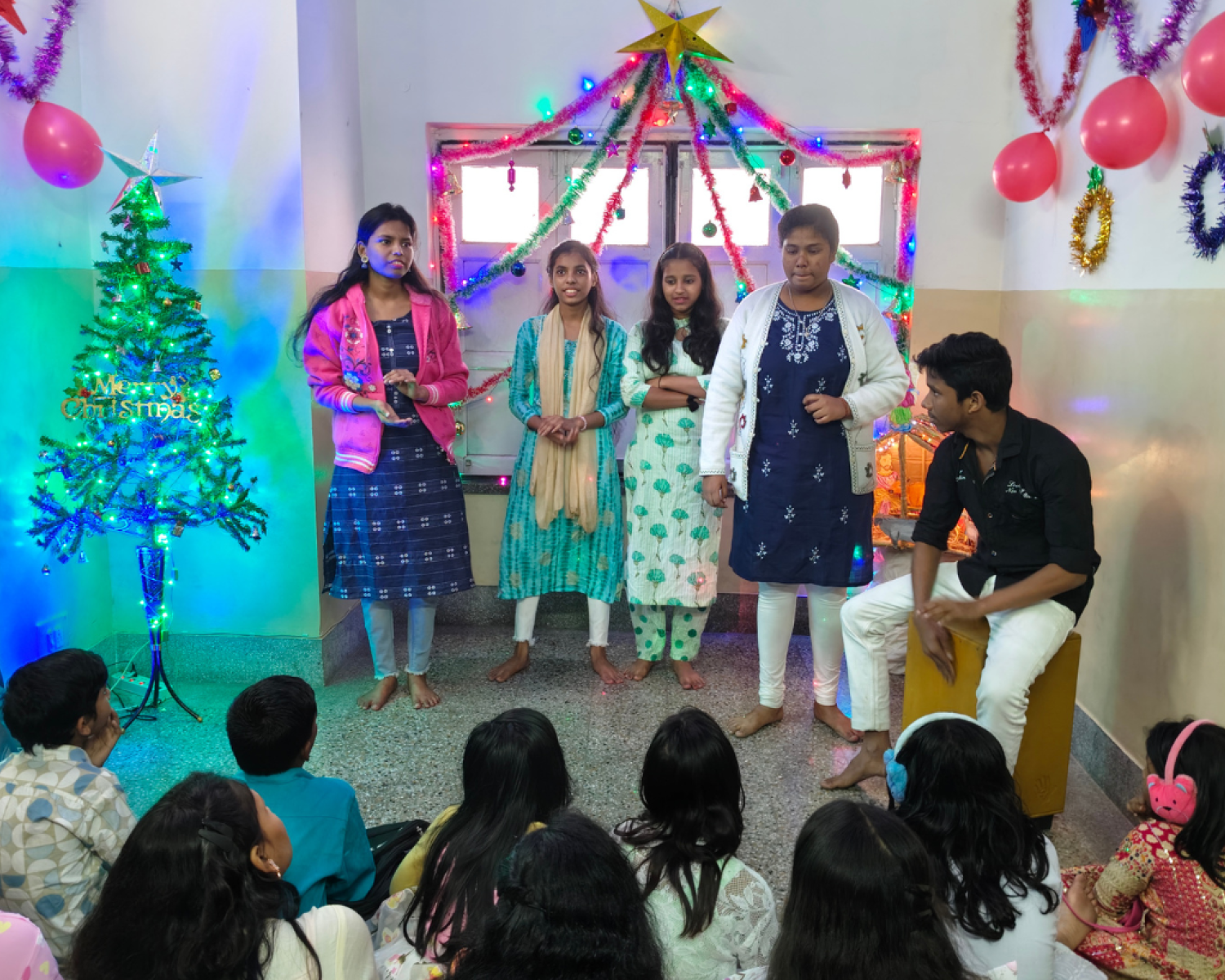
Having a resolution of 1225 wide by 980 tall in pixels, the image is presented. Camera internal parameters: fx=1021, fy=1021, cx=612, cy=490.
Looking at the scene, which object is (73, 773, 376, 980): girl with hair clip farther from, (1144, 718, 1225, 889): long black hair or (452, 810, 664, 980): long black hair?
(1144, 718, 1225, 889): long black hair

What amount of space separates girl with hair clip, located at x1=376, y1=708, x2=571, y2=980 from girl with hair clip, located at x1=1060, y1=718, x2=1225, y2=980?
1041 mm

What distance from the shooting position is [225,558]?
12.3 feet

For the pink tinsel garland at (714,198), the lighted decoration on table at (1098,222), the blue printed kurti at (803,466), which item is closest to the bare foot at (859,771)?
the blue printed kurti at (803,466)

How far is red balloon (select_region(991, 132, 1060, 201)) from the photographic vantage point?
11.1ft

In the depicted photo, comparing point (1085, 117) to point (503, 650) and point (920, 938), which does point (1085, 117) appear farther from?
point (503, 650)

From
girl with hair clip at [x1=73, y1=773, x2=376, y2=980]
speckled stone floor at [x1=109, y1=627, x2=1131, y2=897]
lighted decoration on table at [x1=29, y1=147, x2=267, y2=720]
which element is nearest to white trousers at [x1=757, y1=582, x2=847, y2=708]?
speckled stone floor at [x1=109, y1=627, x2=1131, y2=897]

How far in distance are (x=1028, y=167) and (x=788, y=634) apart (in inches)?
68.5

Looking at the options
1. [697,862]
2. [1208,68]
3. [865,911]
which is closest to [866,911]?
[865,911]

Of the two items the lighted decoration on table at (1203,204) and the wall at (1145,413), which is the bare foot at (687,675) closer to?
the wall at (1145,413)

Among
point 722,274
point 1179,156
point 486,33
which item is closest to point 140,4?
point 486,33

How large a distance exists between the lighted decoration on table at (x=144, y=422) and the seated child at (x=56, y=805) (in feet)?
4.52

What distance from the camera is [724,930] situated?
1.64 meters

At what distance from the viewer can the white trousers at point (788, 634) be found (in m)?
3.26

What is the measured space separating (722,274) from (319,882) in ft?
10.1
